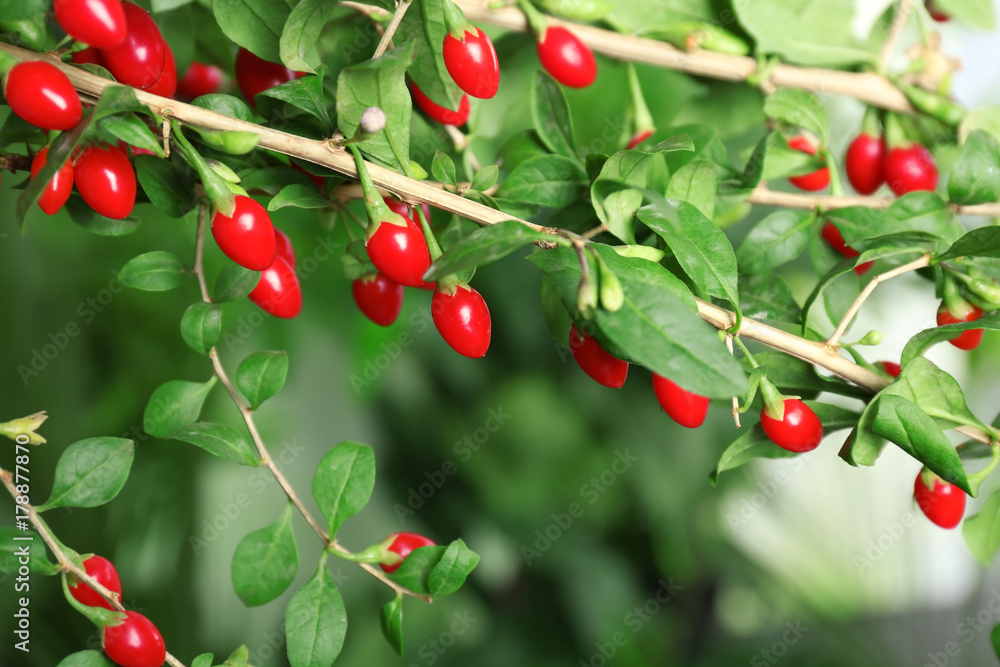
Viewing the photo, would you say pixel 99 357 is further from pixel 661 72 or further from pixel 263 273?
pixel 661 72

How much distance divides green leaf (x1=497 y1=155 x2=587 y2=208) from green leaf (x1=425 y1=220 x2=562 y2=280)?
0.13 m

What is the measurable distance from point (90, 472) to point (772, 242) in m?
0.44

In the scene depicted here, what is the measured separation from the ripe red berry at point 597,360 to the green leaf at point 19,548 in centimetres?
30

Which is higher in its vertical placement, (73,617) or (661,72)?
(661,72)

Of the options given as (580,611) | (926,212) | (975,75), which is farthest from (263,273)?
(975,75)

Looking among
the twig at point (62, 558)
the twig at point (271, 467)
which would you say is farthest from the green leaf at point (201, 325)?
the twig at point (62, 558)

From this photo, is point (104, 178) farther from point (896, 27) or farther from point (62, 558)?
point (896, 27)

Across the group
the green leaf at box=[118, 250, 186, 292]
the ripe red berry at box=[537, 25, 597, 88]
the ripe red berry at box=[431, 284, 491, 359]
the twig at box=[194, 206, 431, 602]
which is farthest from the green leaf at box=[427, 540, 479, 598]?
the ripe red berry at box=[537, 25, 597, 88]

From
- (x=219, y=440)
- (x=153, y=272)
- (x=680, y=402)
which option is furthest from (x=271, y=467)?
(x=680, y=402)

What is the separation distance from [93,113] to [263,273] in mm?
137

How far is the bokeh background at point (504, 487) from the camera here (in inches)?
31.2

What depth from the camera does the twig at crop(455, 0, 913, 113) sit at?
1.74 ft

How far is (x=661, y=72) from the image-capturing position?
70 centimetres

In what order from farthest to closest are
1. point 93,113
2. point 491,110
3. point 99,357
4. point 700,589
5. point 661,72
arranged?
point 700,589 < point 99,357 < point 661,72 < point 491,110 < point 93,113
